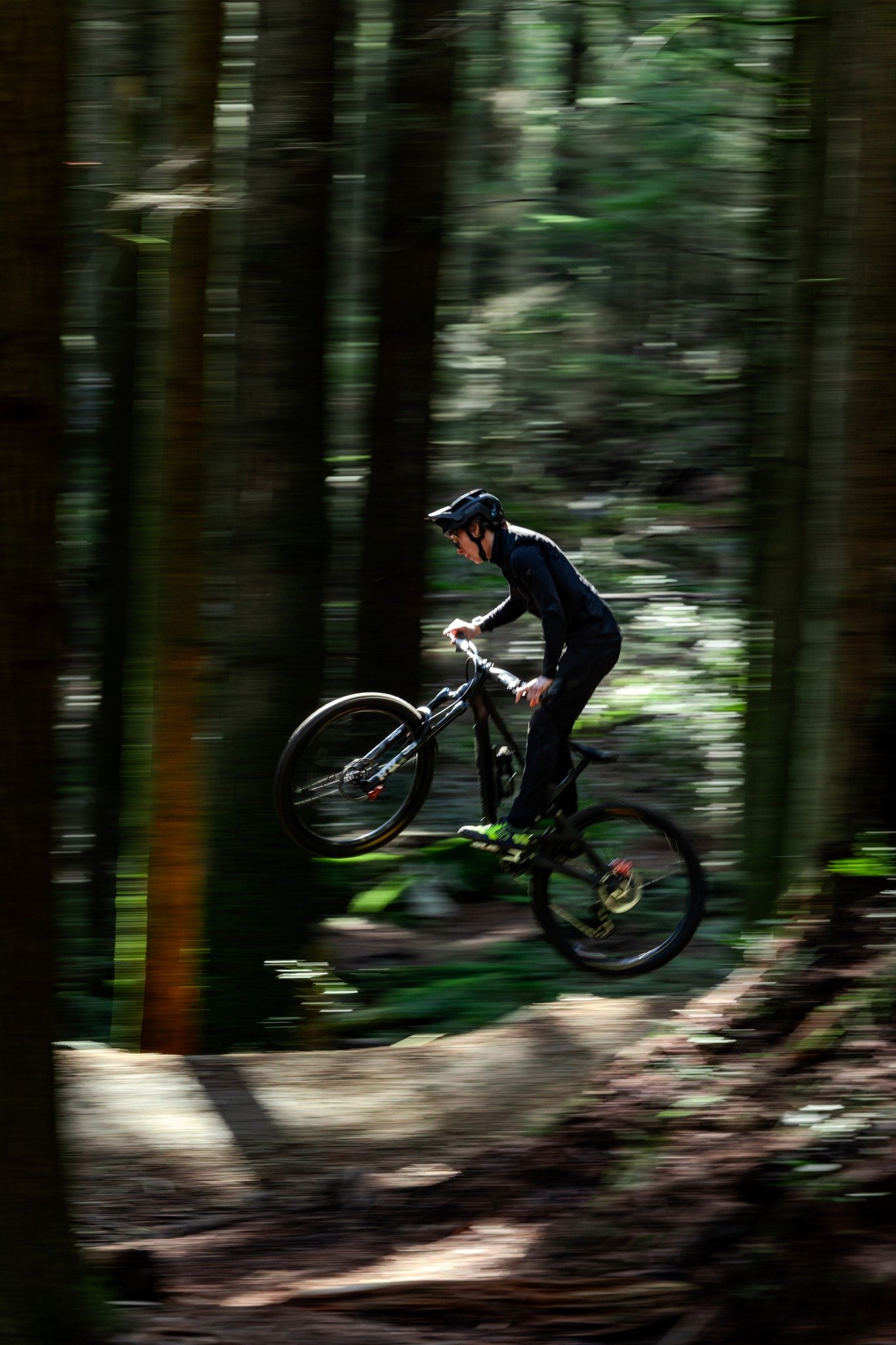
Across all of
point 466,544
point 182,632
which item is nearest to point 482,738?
point 466,544

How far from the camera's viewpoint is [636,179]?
484 inches

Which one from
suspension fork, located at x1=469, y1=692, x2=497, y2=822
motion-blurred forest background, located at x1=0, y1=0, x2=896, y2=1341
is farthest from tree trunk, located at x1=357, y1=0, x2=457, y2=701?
suspension fork, located at x1=469, y1=692, x2=497, y2=822

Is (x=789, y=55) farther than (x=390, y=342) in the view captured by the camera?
No

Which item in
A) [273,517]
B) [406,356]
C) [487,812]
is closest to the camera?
[487,812]

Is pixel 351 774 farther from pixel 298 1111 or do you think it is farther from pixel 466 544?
pixel 298 1111

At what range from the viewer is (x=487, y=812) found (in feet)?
26.8

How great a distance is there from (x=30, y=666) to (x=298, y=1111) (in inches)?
139

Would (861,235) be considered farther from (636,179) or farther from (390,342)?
(636,179)

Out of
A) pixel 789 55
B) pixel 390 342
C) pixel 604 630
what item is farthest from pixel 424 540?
pixel 789 55

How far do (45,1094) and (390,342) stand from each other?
6.84 meters

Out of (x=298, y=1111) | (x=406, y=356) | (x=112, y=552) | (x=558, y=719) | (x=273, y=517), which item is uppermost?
(x=406, y=356)

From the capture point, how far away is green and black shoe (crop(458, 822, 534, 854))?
7875 mm

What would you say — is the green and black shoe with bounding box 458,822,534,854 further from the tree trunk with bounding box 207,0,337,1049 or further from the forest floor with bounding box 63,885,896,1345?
the tree trunk with bounding box 207,0,337,1049

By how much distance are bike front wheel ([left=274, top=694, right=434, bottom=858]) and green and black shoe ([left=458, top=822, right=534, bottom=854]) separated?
373 mm
